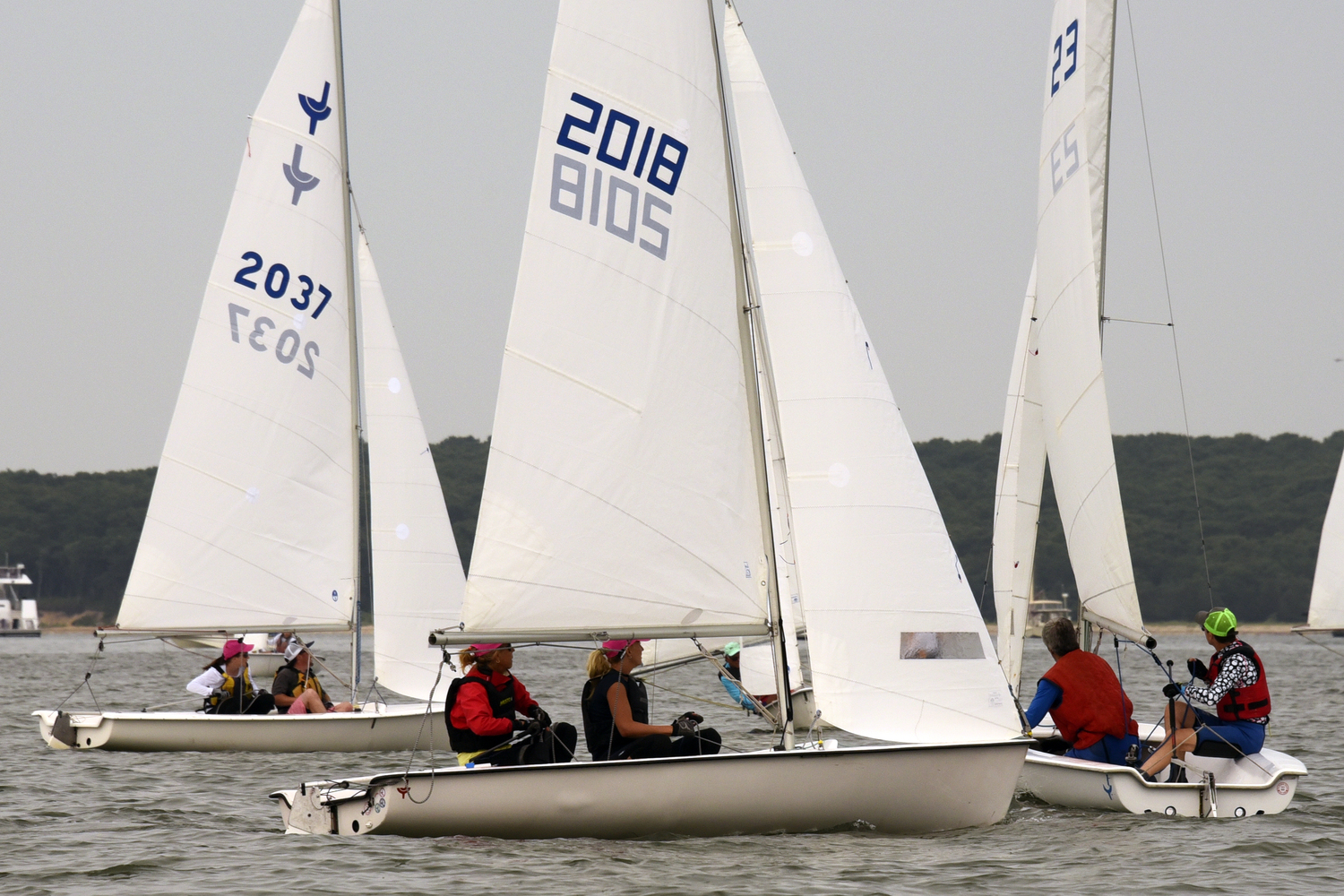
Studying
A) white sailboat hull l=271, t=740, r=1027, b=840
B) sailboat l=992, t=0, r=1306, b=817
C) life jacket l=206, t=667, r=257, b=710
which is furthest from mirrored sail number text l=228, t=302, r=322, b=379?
white sailboat hull l=271, t=740, r=1027, b=840

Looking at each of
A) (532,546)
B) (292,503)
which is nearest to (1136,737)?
(532,546)

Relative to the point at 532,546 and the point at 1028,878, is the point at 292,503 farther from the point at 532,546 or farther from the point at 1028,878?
the point at 1028,878

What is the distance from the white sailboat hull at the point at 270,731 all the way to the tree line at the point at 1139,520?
55.5 m

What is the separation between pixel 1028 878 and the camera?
7746mm

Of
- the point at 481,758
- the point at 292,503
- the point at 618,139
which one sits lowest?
the point at 481,758

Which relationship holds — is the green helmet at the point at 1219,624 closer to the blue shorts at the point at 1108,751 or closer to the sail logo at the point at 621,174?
the blue shorts at the point at 1108,751

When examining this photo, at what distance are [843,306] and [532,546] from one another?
2315 mm

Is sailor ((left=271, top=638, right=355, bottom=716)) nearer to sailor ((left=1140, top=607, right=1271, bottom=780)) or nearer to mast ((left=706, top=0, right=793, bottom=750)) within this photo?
mast ((left=706, top=0, right=793, bottom=750))

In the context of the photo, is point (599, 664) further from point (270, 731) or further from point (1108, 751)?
point (270, 731)

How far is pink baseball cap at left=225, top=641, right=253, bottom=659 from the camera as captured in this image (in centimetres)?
1470

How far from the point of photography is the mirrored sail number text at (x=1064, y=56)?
1269 centimetres

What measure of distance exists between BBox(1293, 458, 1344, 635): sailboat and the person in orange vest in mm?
6673

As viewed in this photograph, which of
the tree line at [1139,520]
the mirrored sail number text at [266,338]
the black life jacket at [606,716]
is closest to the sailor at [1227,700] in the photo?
the black life jacket at [606,716]

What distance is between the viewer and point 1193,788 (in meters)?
9.32
